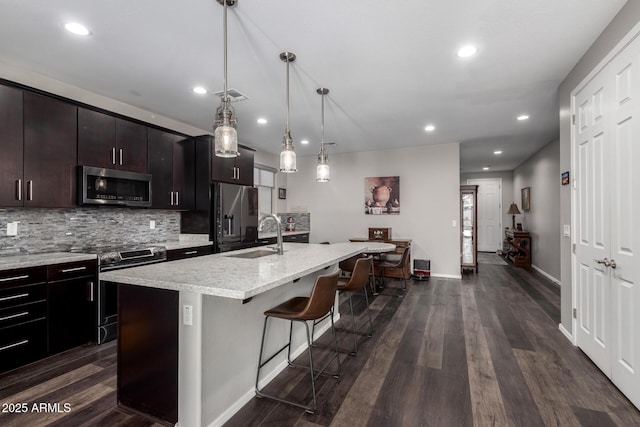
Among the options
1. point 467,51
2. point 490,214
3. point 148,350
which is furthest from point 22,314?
point 490,214

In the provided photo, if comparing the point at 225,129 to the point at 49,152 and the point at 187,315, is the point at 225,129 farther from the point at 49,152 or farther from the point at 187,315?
the point at 49,152

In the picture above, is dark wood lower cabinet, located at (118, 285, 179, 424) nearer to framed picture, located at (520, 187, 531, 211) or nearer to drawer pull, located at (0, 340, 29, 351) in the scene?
drawer pull, located at (0, 340, 29, 351)

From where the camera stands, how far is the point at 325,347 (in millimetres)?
2820

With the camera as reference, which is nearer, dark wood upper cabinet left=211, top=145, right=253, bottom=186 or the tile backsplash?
the tile backsplash

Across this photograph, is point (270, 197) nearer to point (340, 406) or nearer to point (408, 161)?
A: point (408, 161)

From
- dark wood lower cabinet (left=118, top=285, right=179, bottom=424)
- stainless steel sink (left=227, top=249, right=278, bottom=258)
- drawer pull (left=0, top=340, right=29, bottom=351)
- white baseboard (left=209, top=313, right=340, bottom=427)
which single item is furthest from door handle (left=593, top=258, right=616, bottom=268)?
drawer pull (left=0, top=340, right=29, bottom=351)

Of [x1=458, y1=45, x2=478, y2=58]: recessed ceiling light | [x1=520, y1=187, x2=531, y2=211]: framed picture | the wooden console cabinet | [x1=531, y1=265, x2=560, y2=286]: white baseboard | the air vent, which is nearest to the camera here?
[x1=458, y1=45, x2=478, y2=58]: recessed ceiling light

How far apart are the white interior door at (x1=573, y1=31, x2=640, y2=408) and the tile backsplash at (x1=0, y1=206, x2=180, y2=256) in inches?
189

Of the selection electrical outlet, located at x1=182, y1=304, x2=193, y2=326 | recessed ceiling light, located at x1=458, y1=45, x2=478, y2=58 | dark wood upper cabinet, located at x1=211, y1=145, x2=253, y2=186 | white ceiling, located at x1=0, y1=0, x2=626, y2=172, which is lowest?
electrical outlet, located at x1=182, y1=304, x2=193, y2=326

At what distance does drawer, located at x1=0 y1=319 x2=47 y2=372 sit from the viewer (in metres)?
2.35

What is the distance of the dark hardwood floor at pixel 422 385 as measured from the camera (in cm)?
182

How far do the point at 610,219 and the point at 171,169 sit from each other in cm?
461

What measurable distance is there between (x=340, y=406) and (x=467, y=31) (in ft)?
9.28

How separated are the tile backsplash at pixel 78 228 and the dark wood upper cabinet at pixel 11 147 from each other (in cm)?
34
